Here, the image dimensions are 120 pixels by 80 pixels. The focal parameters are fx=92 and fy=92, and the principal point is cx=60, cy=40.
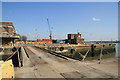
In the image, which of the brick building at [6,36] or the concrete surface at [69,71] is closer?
the concrete surface at [69,71]

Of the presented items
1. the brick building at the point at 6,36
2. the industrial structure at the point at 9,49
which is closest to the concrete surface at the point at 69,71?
the industrial structure at the point at 9,49

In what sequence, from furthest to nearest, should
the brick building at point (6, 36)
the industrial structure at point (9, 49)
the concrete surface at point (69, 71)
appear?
1. the brick building at point (6, 36)
2. the industrial structure at point (9, 49)
3. the concrete surface at point (69, 71)

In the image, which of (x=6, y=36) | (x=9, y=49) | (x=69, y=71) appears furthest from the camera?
(x=9, y=49)

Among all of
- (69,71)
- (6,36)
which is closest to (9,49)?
(6,36)

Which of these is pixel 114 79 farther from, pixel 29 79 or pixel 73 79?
pixel 29 79

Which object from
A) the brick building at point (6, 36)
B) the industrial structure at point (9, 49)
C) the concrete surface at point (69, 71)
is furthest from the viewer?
the brick building at point (6, 36)

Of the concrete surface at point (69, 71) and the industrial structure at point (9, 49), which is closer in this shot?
the concrete surface at point (69, 71)

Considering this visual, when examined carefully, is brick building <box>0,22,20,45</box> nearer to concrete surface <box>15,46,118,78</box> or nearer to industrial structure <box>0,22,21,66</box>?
industrial structure <box>0,22,21,66</box>

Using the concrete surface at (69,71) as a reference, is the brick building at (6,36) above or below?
above

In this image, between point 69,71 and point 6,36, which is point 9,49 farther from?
point 69,71

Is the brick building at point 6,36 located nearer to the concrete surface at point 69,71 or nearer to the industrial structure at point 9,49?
the industrial structure at point 9,49

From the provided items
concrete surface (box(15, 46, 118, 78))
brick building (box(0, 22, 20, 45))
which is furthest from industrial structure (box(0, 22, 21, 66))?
concrete surface (box(15, 46, 118, 78))

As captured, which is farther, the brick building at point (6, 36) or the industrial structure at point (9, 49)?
the brick building at point (6, 36)

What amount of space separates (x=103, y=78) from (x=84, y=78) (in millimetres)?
1426
